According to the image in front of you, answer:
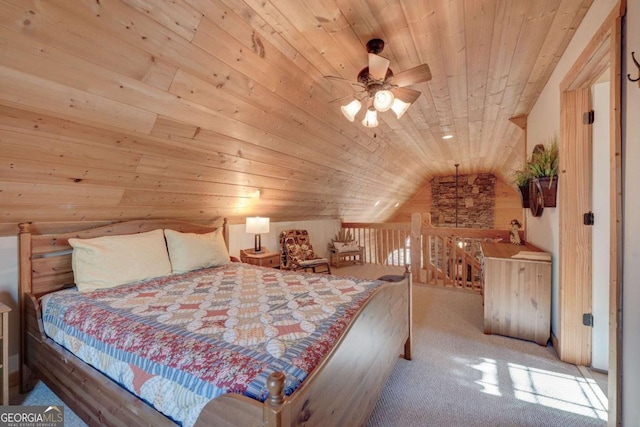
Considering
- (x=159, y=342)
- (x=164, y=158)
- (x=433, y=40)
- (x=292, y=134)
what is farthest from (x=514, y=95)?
(x=159, y=342)

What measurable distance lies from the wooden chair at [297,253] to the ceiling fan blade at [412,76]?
10.4 ft

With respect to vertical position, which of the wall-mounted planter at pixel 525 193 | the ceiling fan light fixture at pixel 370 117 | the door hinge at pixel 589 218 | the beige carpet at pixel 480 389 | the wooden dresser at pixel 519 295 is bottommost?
the beige carpet at pixel 480 389

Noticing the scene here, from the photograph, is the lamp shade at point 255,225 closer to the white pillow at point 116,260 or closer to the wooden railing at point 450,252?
the white pillow at point 116,260

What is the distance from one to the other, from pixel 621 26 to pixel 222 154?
107 inches

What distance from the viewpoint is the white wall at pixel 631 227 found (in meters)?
1.19

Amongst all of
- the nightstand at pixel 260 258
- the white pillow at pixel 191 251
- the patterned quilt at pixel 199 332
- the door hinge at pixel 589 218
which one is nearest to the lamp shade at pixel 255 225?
the nightstand at pixel 260 258

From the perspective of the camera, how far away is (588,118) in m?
2.01

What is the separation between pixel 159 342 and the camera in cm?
123

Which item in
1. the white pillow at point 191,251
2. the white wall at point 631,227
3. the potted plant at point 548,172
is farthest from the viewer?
the white pillow at point 191,251

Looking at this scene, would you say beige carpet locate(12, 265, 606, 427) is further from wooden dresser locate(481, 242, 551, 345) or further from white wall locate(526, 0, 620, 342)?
white wall locate(526, 0, 620, 342)

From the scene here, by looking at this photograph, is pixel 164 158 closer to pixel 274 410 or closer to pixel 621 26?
pixel 274 410

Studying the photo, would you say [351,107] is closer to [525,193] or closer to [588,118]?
[588,118]

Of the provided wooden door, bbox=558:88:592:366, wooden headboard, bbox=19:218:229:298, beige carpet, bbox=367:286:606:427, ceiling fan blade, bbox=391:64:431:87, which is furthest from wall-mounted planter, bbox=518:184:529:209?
wooden headboard, bbox=19:218:229:298

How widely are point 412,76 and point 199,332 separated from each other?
1.92 metres
